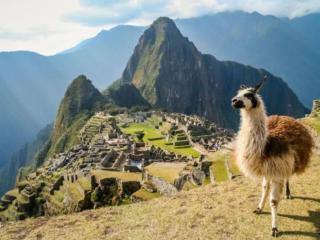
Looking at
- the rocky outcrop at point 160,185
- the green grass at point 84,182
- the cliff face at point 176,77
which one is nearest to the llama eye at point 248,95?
the rocky outcrop at point 160,185

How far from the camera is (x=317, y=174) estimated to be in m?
9.26

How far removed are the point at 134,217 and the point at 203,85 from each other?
192 metres

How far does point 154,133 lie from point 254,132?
56919mm

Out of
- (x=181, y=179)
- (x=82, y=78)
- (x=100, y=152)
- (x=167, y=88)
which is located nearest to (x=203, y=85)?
(x=167, y=88)

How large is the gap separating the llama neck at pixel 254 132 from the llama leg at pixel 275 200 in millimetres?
563

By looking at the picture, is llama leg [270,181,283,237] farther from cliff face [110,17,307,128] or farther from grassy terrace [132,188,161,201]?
cliff face [110,17,307,128]

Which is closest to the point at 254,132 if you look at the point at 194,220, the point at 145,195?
the point at 194,220

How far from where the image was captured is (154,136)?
60.2 metres

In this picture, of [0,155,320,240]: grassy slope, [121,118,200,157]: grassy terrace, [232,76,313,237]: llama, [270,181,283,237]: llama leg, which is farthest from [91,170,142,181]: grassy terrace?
[121,118,200,157]: grassy terrace

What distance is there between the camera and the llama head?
6613mm

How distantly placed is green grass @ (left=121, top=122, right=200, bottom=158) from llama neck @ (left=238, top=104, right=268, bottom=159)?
3460cm

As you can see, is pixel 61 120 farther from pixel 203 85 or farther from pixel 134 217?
pixel 134 217

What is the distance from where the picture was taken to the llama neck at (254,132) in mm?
6777

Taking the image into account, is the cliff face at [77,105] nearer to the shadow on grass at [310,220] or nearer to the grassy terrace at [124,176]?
the grassy terrace at [124,176]
